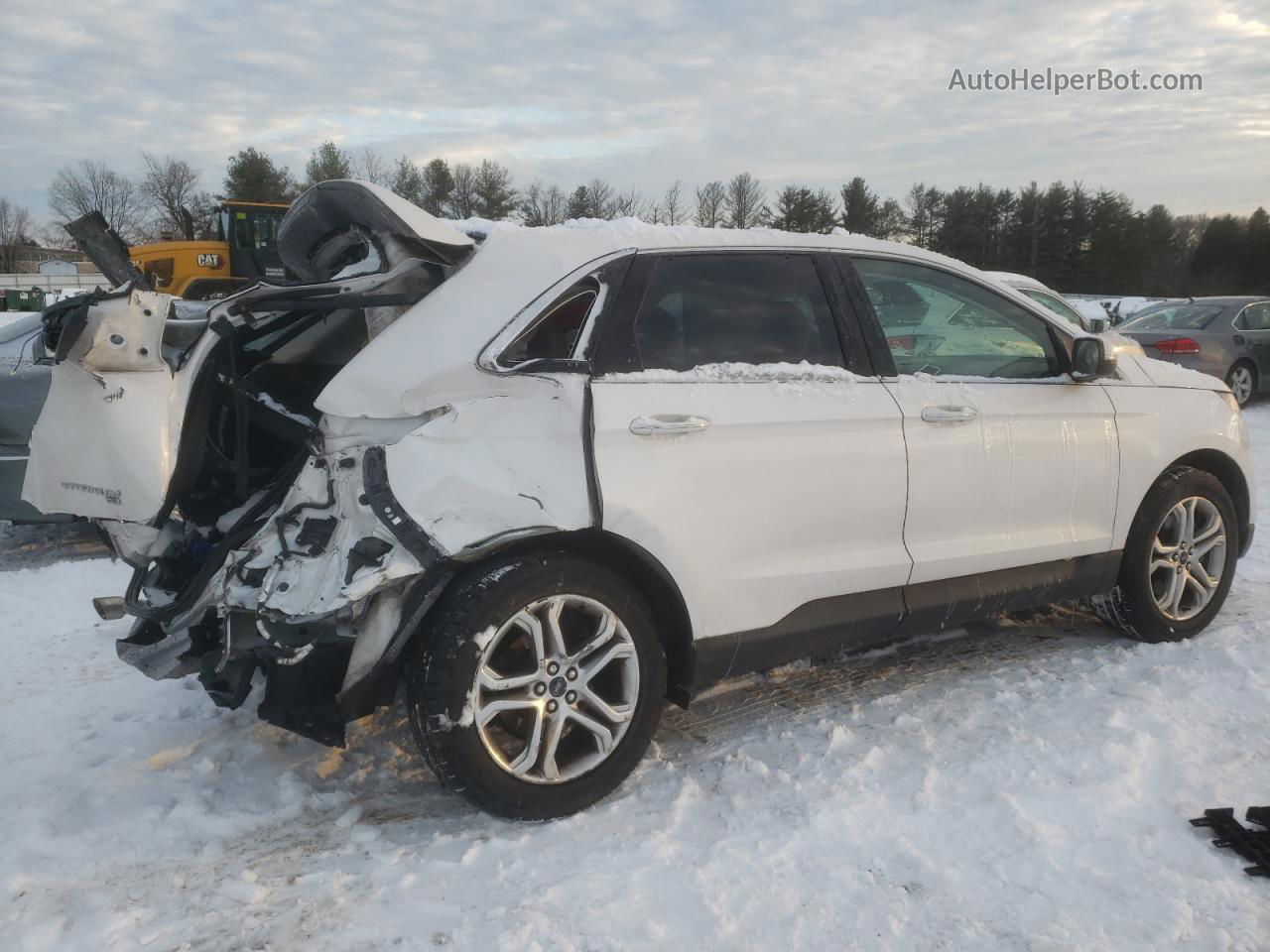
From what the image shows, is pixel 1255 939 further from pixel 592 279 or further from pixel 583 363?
pixel 592 279

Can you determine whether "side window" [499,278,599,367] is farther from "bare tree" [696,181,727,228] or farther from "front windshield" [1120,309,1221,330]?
"bare tree" [696,181,727,228]

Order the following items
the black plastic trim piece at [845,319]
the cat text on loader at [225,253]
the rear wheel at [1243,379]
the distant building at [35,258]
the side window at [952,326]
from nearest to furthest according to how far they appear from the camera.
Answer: the black plastic trim piece at [845,319]
the side window at [952,326]
the rear wheel at [1243,379]
the cat text on loader at [225,253]
the distant building at [35,258]

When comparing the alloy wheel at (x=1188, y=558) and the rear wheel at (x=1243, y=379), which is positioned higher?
the rear wheel at (x=1243, y=379)

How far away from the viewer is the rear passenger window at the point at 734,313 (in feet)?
10.1

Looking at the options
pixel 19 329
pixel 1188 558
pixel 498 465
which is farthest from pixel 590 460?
pixel 19 329

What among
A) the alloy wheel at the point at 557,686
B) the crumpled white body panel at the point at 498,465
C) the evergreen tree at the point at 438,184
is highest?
the evergreen tree at the point at 438,184

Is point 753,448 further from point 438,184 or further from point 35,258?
point 35,258

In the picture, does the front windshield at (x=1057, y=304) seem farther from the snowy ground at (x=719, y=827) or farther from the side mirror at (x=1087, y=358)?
the snowy ground at (x=719, y=827)

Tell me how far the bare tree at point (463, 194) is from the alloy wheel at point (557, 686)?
44120 mm

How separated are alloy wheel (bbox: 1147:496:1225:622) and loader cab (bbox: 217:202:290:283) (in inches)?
706

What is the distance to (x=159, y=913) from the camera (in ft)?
7.82

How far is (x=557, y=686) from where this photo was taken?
278 cm

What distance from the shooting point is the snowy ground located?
2.32 metres

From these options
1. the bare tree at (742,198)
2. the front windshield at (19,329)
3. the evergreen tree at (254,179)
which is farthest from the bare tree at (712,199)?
the front windshield at (19,329)
